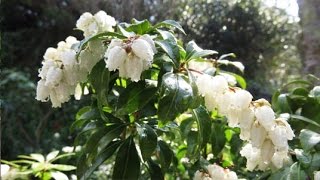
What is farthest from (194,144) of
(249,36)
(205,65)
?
(249,36)

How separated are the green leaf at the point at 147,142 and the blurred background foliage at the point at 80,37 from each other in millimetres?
3036

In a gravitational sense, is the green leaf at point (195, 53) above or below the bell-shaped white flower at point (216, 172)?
above

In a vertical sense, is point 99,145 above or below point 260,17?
below

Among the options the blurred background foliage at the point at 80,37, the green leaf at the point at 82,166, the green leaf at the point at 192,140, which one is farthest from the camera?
the blurred background foliage at the point at 80,37

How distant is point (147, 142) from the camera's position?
2.95 feet

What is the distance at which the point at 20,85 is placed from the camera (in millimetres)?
3795

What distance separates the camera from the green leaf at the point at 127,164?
923 mm

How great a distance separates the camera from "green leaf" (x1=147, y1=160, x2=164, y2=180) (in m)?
1.06

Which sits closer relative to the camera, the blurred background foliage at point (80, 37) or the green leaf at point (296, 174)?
the green leaf at point (296, 174)

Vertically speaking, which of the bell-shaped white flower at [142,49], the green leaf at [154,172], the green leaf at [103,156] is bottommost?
the green leaf at [154,172]

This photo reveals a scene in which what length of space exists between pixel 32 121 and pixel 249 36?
2.58 m

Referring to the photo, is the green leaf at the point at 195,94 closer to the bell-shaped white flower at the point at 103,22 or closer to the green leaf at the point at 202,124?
the green leaf at the point at 202,124

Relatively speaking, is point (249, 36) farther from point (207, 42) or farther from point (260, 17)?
point (207, 42)

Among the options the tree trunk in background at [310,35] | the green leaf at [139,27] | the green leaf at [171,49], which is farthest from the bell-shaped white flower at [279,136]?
the tree trunk in background at [310,35]
